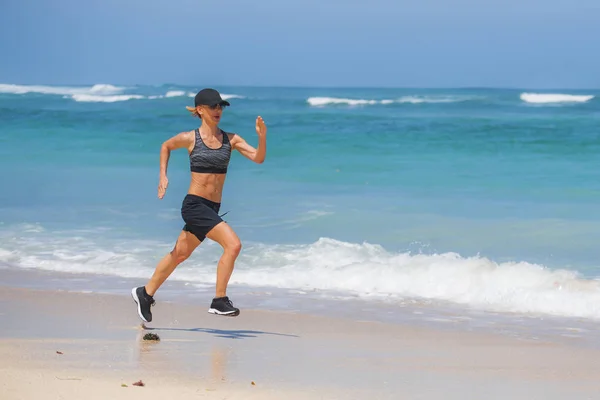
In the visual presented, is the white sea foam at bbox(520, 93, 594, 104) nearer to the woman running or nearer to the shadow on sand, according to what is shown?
the shadow on sand

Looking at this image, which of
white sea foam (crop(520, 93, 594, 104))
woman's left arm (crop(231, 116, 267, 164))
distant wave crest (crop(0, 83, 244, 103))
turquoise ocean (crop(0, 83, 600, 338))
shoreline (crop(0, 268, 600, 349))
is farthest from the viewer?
distant wave crest (crop(0, 83, 244, 103))

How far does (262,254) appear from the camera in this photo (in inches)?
420

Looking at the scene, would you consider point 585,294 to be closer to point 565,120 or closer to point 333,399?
point 333,399

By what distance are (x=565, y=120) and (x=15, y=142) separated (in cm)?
2065

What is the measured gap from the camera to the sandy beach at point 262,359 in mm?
5152

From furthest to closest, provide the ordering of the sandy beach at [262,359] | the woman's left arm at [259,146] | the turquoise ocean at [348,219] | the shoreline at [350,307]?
1. the turquoise ocean at [348,219]
2. the shoreline at [350,307]
3. the woman's left arm at [259,146]
4. the sandy beach at [262,359]

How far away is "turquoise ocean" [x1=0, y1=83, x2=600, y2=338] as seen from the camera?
8906 millimetres

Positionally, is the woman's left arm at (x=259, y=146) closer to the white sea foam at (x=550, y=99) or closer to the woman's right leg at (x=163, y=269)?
the woman's right leg at (x=163, y=269)

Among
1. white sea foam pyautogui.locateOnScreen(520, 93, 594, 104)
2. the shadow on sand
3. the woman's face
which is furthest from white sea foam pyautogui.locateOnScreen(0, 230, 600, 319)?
white sea foam pyautogui.locateOnScreen(520, 93, 594, 104)

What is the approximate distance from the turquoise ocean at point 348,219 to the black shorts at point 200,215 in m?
1.74

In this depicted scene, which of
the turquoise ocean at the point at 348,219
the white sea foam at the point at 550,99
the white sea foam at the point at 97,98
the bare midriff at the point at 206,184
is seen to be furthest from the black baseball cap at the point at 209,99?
the white sea foam at the point at 550,99

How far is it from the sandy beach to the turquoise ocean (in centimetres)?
99

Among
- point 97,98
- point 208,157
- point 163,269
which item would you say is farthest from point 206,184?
point 97,98

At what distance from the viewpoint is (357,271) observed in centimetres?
957
